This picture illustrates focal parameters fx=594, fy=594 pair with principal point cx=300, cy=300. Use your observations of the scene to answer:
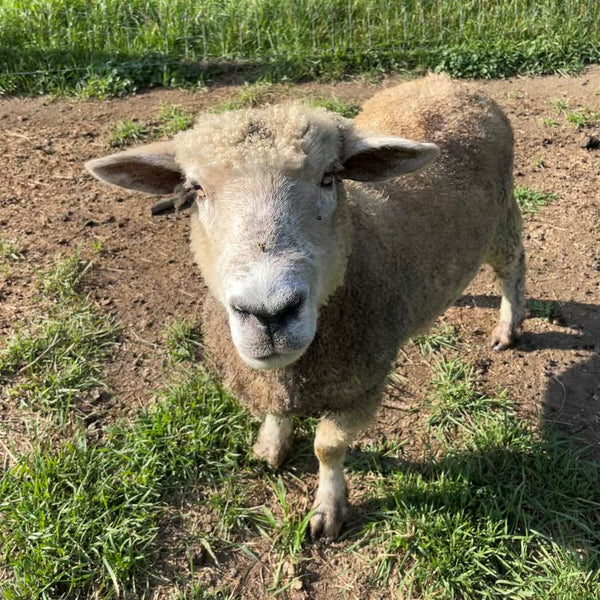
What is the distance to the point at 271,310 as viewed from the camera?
190 cm

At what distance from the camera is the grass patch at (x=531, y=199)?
17.3ft

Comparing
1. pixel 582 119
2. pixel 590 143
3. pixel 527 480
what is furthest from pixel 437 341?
pixel 582 119

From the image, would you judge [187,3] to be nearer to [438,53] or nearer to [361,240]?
[438,53]

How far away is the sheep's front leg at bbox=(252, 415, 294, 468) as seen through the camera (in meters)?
3.41

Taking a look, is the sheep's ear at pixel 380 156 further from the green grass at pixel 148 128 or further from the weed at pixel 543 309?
the green grass at pixel 148 128

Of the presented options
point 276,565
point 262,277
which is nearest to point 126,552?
point 276,565

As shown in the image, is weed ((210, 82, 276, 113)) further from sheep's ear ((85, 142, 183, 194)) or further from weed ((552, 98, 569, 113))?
sheep's ear ((85, 142, 183, 194))

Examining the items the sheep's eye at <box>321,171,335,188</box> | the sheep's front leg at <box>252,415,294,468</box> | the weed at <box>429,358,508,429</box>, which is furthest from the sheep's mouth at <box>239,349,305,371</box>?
the weed at <box>429,358,508,429</box>

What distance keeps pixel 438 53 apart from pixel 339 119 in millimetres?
5230

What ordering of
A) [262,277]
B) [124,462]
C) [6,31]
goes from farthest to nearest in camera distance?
[6,31], [124,462], [262,277]

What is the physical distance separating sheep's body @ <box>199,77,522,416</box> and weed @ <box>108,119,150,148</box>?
2871 millimetres

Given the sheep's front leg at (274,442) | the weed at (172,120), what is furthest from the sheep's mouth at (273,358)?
the weed at (172,120)

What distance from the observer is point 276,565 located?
3.10m

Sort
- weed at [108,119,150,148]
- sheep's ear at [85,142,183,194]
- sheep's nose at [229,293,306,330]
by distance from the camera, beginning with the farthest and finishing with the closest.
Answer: weed at [108,119,150,148] < sheep's ear at [85,142,183,194] < sheep's nose at [229,293,306,330]
